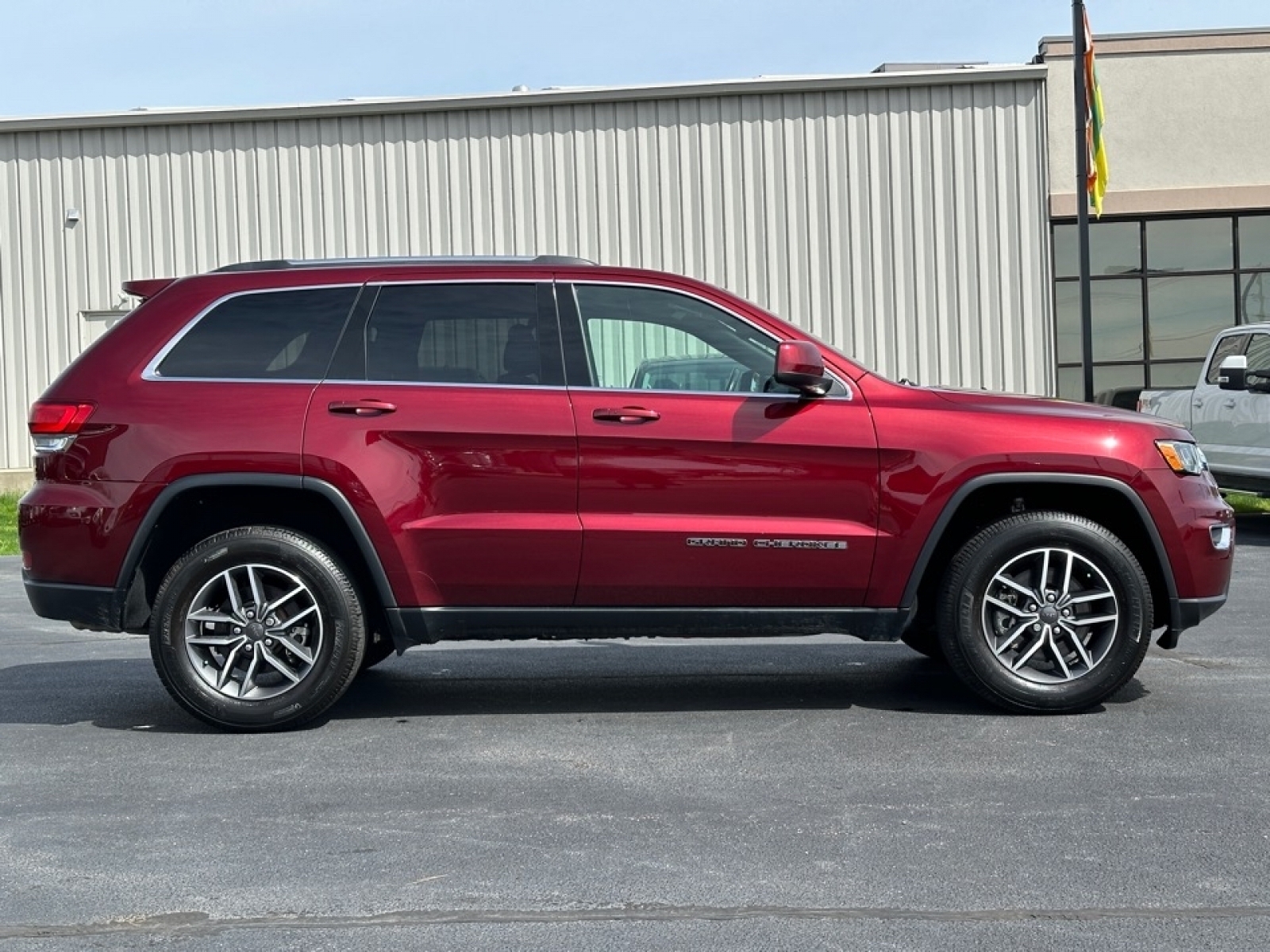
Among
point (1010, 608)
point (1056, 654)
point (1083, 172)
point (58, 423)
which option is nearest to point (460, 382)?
point (58, 423)

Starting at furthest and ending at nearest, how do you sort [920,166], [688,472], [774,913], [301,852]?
[920,166] → [688,472] → [301,852] → [774,913]

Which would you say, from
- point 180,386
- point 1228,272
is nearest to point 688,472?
point 180,386

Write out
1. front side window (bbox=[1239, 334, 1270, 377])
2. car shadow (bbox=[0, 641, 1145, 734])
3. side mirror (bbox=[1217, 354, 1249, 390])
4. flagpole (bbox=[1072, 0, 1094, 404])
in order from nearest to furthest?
car shadow (bbox=[0, 641, 1145, 734])
side mirror (bbox=[1217, 354, 1249, 390])
front side window (bbox=[1239, 334, 1270, 377])
flagpole (bbox=[1072, 0, 1094, 404])

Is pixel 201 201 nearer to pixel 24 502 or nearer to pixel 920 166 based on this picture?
pixel 920 166

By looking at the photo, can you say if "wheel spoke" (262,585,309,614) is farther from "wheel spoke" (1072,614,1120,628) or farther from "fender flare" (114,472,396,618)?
"wheel spoke" (1072,614,1120,628)

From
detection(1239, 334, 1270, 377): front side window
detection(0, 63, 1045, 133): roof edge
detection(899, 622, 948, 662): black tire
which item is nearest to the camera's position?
detection(899, 622, 948, 662): black tire

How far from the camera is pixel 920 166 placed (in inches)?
798

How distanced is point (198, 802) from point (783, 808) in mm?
1882

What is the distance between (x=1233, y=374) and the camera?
1366 centimetres

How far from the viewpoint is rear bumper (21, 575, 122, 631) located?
20.4 feet

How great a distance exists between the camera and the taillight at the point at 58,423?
6.23 m

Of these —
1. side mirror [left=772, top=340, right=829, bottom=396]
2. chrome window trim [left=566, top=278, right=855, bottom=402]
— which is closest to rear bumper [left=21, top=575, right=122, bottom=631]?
chrome window trim [left=566, top=278, right=855, bottom=402]

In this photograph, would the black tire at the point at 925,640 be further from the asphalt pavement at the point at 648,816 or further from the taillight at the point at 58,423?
the taillight at the point at 58,423

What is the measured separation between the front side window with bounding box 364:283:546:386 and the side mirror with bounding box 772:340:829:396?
94 cm
